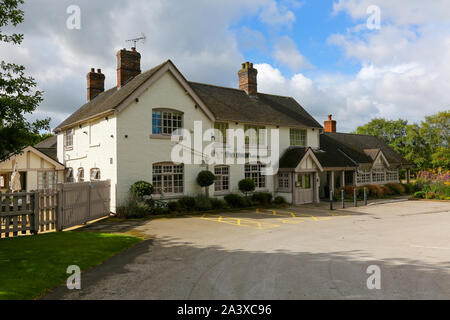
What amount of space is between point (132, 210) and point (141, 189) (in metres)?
1.15

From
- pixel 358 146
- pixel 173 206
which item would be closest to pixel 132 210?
pixel 173 206

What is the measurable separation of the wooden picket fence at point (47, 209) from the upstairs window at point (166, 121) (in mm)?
4864

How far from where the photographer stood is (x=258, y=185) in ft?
75.7

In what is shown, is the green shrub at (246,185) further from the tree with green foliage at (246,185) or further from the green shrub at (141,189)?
the green shrub at (141,189)

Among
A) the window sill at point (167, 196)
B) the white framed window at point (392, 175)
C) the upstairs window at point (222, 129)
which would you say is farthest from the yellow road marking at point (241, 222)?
the white framed window at point (392, 175)

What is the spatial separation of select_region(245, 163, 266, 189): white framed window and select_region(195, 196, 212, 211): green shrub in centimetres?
435

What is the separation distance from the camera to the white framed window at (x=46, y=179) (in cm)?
2222

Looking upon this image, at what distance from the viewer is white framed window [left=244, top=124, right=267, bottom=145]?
22.5 meters

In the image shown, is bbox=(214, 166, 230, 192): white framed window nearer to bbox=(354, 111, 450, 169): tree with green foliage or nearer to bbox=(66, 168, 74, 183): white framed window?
bbox=(66, 168, 74, 183): white framed window

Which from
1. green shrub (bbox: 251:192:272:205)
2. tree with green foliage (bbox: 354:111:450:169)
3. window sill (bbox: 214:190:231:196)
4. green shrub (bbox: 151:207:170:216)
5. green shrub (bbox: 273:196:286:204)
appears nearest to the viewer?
green shrub (bbox: 151:207:170:216)

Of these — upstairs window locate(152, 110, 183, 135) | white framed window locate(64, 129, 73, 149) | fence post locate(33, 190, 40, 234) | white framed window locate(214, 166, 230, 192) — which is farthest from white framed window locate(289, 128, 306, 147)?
fence post locate(33, 190, 40, 234)
